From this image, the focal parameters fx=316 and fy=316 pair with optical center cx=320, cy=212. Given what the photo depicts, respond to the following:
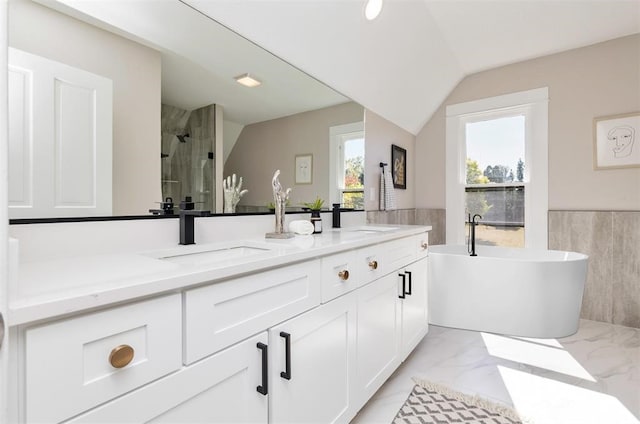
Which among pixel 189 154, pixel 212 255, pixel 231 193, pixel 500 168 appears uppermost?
pixel 500 168

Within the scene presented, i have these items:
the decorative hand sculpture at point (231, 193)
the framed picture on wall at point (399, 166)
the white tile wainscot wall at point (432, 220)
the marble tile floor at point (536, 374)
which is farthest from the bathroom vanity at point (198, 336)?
the white tile wainscot wall at point (432, 220)

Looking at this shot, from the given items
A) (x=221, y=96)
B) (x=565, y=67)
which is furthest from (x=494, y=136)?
(x=221, y=96)

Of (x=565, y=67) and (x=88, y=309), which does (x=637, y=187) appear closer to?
(x=565, y=67)

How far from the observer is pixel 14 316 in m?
0.49

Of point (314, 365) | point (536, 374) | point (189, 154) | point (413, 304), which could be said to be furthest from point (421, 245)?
point (189, 154)

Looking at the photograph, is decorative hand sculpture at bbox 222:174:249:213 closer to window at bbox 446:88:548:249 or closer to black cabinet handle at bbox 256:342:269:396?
black cabinet handle at bbox 256:342:269:396

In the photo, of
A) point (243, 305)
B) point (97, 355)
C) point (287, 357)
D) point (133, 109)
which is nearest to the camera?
point (97, 355)

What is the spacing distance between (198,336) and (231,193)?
894 millimetres

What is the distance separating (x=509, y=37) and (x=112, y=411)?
12.5ft

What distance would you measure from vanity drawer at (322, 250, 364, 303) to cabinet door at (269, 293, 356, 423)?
4 centimetres

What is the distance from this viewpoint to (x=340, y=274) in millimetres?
1349

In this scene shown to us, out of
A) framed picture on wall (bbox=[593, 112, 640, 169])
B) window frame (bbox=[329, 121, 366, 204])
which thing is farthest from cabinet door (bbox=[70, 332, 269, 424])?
framed picture on wall (bbox=[593, 112, 640, 169])

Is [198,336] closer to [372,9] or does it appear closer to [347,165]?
[347,165]

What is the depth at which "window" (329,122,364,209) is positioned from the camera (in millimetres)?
2406
